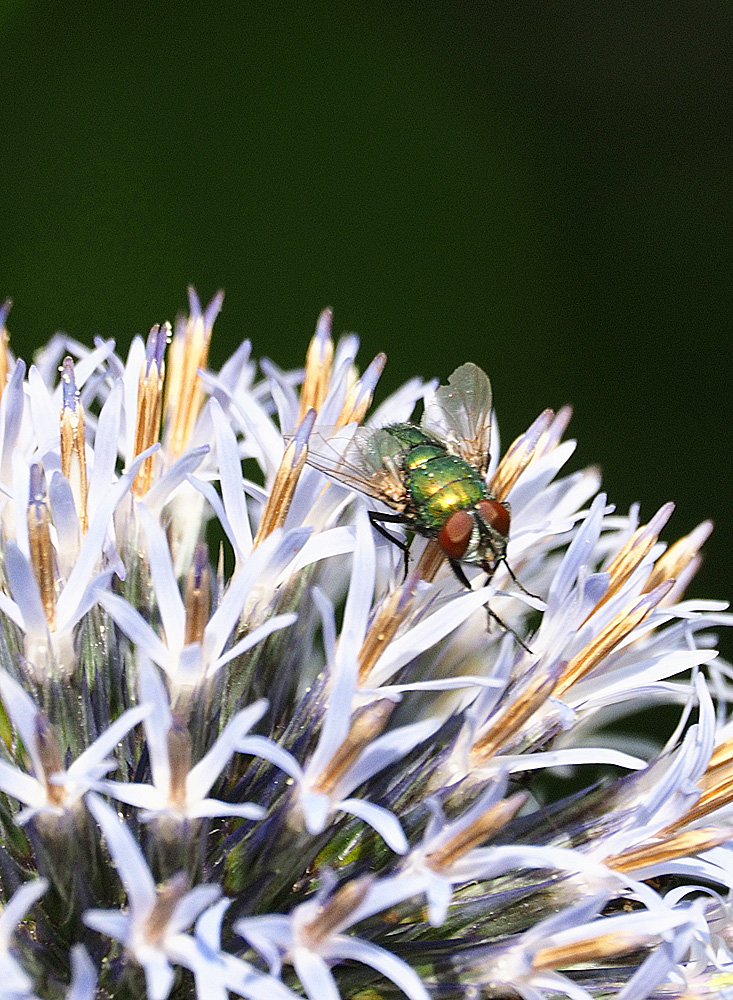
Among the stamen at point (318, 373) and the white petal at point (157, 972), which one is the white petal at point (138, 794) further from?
the stamen at point (318, 373)

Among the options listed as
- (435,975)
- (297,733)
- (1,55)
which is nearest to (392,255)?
(1,55)

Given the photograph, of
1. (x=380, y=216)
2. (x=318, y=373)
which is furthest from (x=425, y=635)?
(x=380, y=216)

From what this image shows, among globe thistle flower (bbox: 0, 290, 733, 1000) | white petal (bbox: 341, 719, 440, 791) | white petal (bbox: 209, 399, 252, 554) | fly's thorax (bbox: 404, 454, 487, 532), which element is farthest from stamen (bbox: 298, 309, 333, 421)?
white petal (bbox: 341, 719, 440, 791)

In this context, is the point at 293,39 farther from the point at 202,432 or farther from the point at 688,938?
the point at 688,938

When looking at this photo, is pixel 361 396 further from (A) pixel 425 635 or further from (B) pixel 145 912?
(B) pixel 145 912

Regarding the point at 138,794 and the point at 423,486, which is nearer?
Answer: the point at 138,794

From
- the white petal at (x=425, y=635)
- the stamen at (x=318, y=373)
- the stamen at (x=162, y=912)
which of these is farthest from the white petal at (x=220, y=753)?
the stamen at (x=318, y=373)

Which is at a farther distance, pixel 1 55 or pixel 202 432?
pixel 1 55
